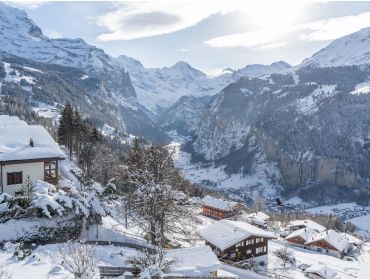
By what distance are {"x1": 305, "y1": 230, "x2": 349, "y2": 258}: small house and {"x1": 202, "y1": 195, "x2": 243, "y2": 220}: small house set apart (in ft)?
66.6

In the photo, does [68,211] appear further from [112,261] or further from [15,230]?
[112,261]

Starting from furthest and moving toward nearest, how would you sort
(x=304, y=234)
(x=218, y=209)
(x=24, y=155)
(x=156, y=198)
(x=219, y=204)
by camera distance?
(x=219, y=204)
(x=218, y=209)
(x=304, y=234)
(x=24, y=155)
(x=156, y=198)

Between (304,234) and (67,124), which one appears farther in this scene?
(304,234)

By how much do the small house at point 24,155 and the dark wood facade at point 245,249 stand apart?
27.4 meters

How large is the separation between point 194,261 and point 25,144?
2070 cm

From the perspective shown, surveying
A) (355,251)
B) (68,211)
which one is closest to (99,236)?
(68,211)

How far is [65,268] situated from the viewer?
24.1m

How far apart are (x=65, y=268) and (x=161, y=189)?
16.1 m

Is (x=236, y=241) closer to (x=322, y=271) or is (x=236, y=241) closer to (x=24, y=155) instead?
(x=322, y=271)

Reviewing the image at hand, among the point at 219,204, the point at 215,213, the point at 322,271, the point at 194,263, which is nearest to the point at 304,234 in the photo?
the point at 219,204

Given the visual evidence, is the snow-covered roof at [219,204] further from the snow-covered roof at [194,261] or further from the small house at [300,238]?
the snow-covered roof at [194,261]

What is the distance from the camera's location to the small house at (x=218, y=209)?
10831 centimetres

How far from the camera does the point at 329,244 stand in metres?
96.3

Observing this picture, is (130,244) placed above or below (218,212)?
above
